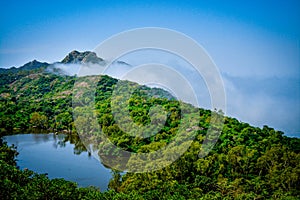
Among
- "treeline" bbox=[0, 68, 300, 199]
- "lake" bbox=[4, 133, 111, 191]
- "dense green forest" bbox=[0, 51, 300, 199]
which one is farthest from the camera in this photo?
"lake" bbox=[4, 133, 111, 191]

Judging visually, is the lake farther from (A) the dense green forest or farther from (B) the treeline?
(B) the treeline

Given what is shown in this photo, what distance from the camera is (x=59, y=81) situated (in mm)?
56156

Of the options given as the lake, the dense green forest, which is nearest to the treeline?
the dense green forest

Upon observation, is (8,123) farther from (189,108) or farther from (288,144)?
(288,144)

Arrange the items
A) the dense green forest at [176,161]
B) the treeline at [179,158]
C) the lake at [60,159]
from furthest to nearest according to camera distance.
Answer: the lake at [60,159], the treeline at [179,158], the dense green forest at [176,161]

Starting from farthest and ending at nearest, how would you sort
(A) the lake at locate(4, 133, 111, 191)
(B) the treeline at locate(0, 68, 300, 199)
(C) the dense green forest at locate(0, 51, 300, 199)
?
(A) the lake at locate(4, 133, 111, 191)
(B) the treeline at locate(0, 68, 300, 199)
(C) the dense green forest at locate(0, 51, 300, 199)

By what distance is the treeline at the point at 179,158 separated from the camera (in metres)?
10.3

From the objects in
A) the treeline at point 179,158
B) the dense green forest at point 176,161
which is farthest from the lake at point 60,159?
the treeline at point 179,158

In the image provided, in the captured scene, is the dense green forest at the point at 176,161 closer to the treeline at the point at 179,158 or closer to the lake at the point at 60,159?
the treeline at the point at 179,158

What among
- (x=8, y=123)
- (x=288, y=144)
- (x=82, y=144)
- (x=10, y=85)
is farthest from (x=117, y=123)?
(x=10, y=85)

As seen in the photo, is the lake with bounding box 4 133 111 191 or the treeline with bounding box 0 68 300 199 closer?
the treeline with bounding box 0 68 300 199

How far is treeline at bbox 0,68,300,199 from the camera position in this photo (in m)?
10.3

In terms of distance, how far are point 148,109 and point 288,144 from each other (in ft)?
40.6

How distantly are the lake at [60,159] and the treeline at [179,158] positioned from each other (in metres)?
1.35
